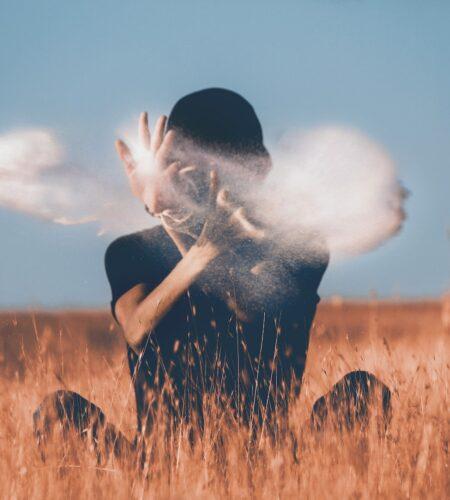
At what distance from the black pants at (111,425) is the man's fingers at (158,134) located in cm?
107

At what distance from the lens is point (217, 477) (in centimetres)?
303

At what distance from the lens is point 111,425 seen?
323 centimetres

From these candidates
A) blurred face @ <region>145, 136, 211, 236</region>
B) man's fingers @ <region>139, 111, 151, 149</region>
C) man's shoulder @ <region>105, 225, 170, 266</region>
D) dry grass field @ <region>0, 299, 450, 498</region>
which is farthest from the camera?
man's shoulder @ <region>105, 225, 170, 266</region>

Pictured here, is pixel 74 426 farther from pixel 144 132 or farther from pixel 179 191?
pixel 144 132

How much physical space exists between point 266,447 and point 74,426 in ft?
2.54

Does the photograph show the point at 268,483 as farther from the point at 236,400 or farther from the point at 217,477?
the point at 236,400

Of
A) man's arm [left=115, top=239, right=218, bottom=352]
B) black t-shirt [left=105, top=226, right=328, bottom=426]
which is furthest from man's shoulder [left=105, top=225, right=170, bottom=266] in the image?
man's arm [left=115, top=239, right=218, bottom=352]

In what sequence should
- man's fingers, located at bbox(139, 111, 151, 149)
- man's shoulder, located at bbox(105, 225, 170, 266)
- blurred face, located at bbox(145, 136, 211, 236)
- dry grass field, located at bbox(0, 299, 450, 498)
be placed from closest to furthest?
dry grass field, located at bbox(0, 299, 450, 498) < blurred face, located at bbox(145, 136, 211, 236) < man's fingers, located at bbox(139, 111, 151, 149) < man's shoulder, located at bbox(105, 225, 170, 266)

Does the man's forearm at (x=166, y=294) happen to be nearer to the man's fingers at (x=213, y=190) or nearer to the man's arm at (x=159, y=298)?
the man's arm at (x=159, y=298)

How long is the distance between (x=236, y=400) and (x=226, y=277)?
526 millimetres

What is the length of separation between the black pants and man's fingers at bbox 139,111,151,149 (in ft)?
3.55

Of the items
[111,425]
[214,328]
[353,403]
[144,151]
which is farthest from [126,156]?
[353,403]

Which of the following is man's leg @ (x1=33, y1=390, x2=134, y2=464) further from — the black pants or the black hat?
the black hat

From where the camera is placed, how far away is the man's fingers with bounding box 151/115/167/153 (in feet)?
10.9
